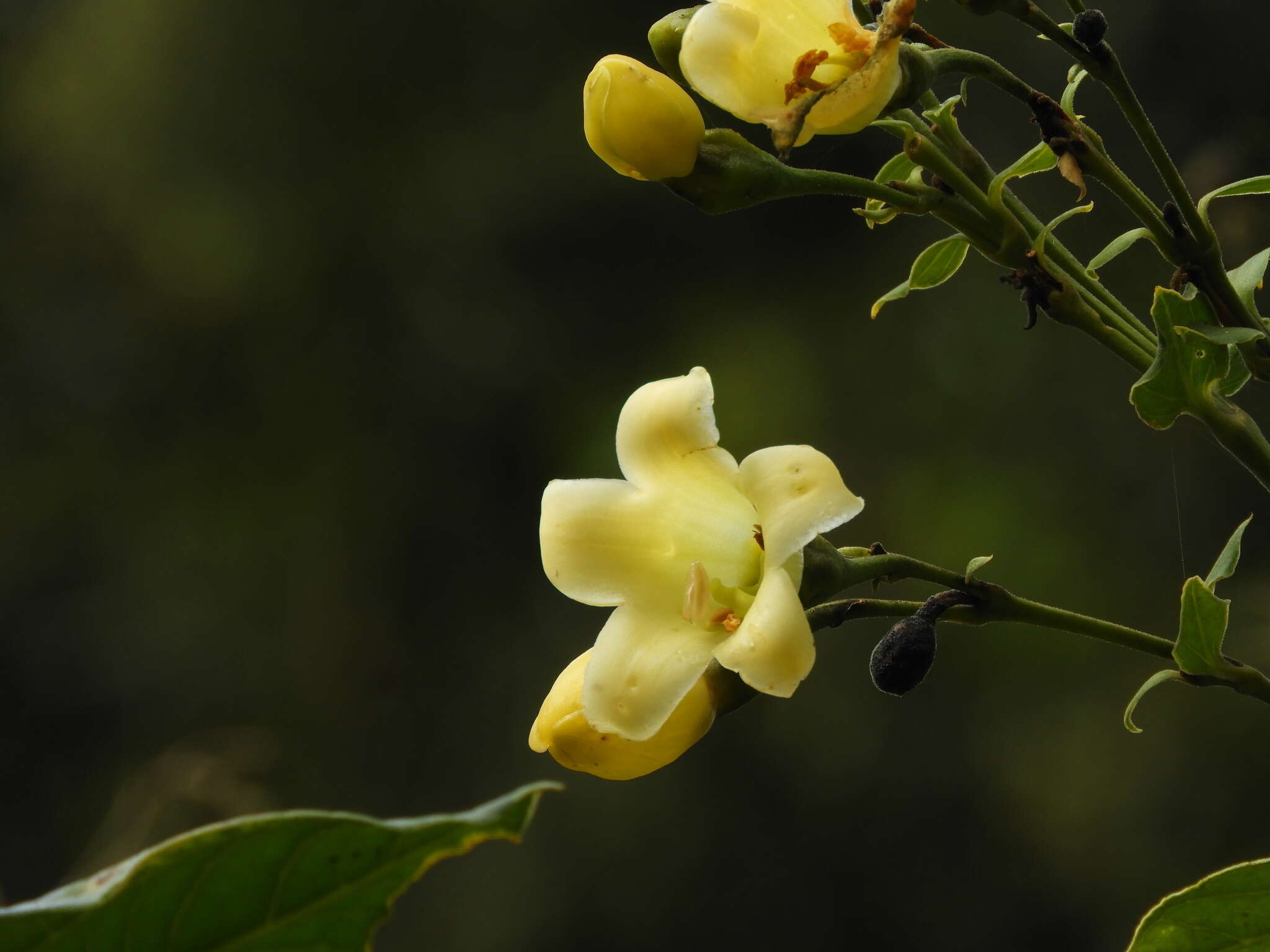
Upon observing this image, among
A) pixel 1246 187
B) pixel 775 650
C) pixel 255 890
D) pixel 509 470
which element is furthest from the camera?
pixel 509 470

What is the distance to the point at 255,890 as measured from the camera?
0.80 feet

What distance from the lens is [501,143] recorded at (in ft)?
8.91

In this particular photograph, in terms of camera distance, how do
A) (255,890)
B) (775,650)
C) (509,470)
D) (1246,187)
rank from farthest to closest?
(509,470) → (1246,187) → (775,650) → (255,890)

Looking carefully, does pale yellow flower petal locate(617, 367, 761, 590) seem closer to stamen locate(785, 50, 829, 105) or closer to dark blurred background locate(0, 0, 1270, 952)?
stamen locate(785, 50, 829, 105)

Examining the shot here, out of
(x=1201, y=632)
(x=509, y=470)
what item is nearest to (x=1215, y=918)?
(x=1201, y=632)

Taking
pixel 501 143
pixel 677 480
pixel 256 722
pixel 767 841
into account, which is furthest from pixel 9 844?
pixel 677 480

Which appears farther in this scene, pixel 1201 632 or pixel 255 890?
pixel 1201 632

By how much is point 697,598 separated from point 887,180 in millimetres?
197

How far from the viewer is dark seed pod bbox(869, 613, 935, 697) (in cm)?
43

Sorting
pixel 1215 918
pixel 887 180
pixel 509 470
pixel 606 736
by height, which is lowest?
pixel 509 470

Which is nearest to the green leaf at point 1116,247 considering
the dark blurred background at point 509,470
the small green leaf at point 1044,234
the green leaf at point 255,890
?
the small green leaf at point 1044,234

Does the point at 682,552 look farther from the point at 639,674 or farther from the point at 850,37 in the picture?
the point at 850,37

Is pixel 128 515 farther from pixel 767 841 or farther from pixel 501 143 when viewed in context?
pixel 767 841

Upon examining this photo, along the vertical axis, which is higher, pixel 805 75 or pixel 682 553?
pixel 805 75
